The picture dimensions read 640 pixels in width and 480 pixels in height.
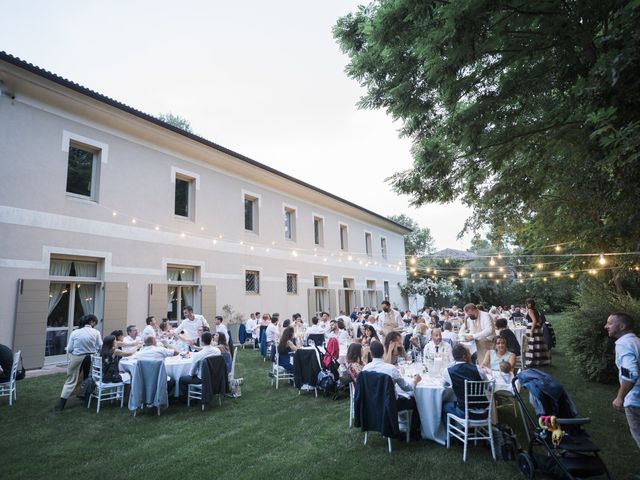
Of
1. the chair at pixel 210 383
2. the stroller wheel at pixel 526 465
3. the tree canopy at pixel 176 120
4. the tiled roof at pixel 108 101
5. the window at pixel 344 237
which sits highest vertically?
the tree canopy at pixel 176 120

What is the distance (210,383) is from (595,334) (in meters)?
7.75

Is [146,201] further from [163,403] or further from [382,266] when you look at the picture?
[382,266]

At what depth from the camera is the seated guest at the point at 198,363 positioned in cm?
609

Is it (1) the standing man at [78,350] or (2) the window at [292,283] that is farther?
(2) the window at [292,283]

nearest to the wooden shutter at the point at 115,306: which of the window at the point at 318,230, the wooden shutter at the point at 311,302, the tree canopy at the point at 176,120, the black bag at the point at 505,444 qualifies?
the wooden shutter at the point at 311,302

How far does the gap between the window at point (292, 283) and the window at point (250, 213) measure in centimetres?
292

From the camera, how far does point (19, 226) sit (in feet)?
26.7

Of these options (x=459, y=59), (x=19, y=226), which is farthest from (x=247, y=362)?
(x=459, y=59)

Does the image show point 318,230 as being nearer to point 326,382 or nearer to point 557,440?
point 326,382

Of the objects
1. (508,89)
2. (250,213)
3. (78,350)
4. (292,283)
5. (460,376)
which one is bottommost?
(460,376)

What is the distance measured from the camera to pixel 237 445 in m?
4.45

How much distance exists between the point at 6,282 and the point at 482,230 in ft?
38.2

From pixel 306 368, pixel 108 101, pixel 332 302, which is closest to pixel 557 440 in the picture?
pixel 306 368

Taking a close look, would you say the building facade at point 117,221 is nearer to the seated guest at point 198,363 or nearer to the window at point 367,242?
the seated guest at point 198,363
